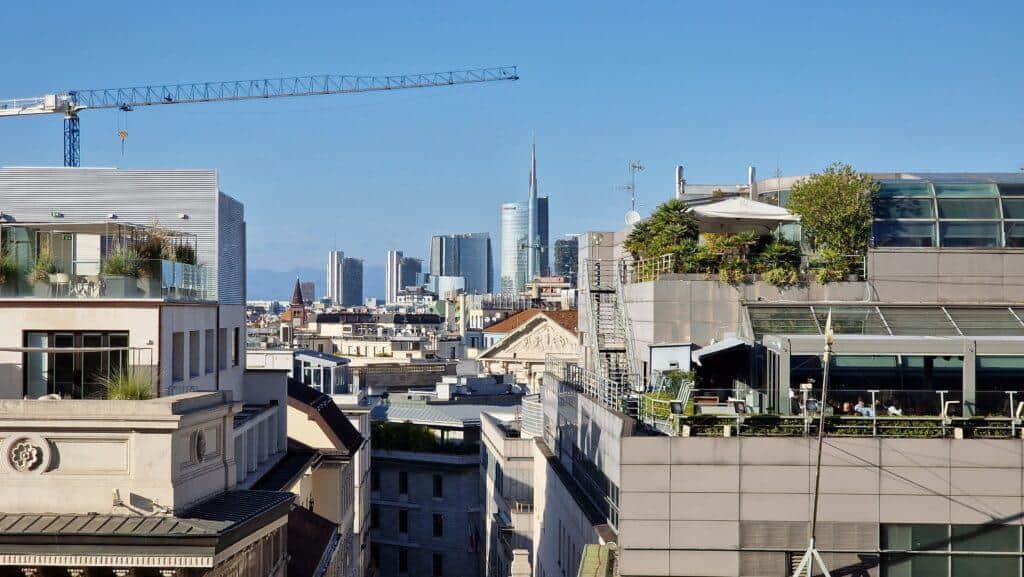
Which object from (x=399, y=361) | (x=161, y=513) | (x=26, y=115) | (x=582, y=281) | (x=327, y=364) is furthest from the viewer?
(x=399, y=361)

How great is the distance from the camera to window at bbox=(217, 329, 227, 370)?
4225 centimetres

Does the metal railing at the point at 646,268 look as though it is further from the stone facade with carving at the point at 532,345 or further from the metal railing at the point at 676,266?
the stone facade with carving at the point at 532,345

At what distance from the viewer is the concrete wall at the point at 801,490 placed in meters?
27.0

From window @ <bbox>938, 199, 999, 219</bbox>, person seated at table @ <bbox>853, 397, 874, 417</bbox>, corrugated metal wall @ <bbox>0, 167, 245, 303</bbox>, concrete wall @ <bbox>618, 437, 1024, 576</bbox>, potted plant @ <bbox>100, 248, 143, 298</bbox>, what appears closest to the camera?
concrete wall @ <bbox>618, 437, 1024, 576</bbox>

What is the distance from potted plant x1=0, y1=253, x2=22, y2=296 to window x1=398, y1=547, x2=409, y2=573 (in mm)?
59292

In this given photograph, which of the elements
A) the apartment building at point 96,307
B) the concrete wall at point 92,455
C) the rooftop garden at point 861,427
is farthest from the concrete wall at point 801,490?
the apartment building at point 96,307

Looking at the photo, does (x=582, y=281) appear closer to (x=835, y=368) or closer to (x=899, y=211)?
(x=899, y=211)

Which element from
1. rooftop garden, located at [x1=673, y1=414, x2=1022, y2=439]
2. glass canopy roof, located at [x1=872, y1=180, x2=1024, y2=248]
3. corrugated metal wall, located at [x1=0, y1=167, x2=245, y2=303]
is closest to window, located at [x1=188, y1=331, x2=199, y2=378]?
corrugated metal wall, located at [x1=0, y1=167, x2=245, y2=303]

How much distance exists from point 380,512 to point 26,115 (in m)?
67.7

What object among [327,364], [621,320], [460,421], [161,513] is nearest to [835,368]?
[621,320]

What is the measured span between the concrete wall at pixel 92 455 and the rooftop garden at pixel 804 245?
15.1 m

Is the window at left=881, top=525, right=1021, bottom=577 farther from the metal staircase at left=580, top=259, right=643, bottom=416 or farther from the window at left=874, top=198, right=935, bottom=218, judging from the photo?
the window at left=874, top=198, right=935, bottom=218

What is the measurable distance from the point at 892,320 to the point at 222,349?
67.1 ft

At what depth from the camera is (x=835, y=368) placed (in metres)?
31.7
